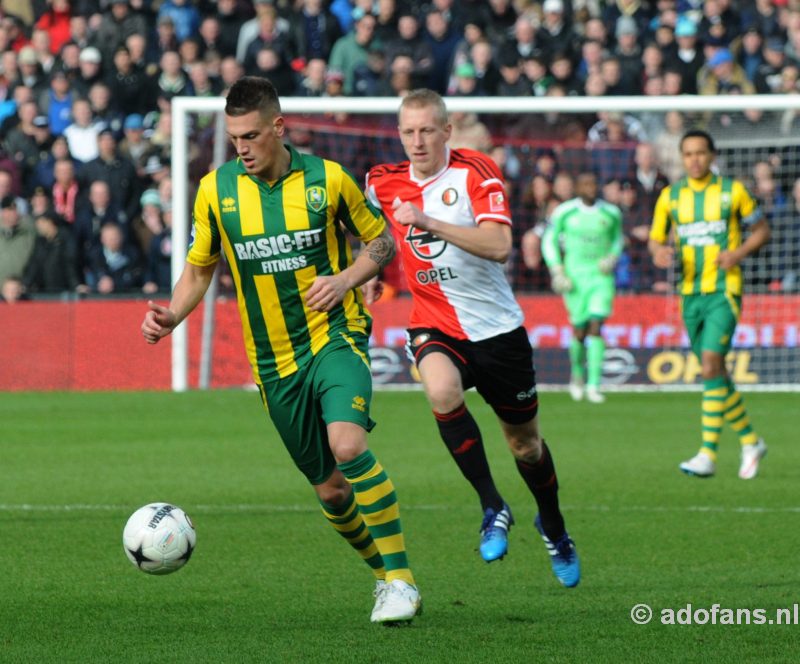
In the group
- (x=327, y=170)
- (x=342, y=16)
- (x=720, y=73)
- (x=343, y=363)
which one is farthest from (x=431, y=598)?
(x=342, y=16)

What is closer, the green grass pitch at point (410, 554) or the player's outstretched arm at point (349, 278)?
the green grass pitch at point (410, 554)

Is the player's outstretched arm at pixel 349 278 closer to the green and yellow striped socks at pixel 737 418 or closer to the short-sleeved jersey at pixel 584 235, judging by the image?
the green and yellow striped socks at pixel 737 418

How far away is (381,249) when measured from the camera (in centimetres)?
630

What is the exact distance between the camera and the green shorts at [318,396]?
6.18 meters

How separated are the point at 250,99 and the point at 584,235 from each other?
455 inches

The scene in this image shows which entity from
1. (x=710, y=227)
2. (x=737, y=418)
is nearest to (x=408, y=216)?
(x=710, y=227)

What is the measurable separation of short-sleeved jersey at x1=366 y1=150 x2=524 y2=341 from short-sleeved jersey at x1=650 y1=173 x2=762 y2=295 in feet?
13.6

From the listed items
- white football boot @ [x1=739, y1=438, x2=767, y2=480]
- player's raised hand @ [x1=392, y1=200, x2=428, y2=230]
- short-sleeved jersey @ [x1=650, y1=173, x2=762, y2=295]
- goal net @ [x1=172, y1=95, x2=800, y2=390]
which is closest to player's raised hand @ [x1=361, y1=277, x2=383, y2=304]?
player's raised hand @ [x1=392, y1=200, x2=428, y2=230]

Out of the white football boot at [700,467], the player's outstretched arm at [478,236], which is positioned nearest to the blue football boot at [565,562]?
the player's outstretched arm at [478,236]

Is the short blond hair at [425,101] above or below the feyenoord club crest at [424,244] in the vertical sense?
above

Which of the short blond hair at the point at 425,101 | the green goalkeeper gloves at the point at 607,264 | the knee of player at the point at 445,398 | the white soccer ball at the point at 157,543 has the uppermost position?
the short blond hair at the point at 425,101

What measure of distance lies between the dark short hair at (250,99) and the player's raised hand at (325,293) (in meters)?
0.73

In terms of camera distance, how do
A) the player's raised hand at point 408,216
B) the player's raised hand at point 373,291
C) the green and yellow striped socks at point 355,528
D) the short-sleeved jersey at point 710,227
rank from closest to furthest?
1. the player's raised hand at point 408,216
2. the green and yellow striped socks at point 355,528
3. the player's raised hand at point 373,291
4. the short-sleeved jersey at point 710,227

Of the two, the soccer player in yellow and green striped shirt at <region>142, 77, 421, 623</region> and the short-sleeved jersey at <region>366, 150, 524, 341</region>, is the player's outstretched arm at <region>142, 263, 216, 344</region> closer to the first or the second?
the soccer player in yellow and green striped shirt at <region>142, 77, 421, 623</region>
